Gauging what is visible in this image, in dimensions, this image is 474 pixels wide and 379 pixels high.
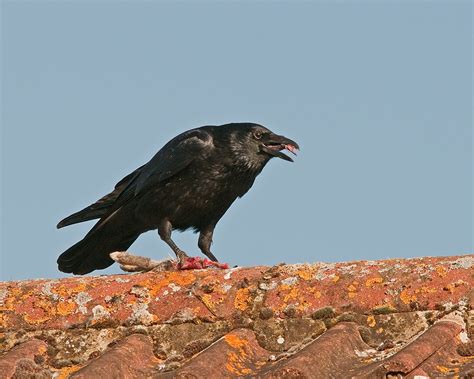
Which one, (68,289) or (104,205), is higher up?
(104,205)

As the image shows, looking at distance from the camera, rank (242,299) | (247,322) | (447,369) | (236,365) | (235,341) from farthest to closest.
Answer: (242,299)
(247,322)
(235,341)
(236,365)
(447,369)

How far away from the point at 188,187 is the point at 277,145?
0.70m

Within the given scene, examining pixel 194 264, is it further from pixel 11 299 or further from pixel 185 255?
pixel 185 255

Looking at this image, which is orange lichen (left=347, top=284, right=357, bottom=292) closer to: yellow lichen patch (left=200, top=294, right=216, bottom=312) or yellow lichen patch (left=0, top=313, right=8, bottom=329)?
yellow lichen patch (left=200, top=294, right=216, bottom=312)

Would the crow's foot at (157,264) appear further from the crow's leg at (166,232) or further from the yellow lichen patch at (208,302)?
the crow's leg at (166,232)

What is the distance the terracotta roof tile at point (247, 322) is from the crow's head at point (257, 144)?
7.79ft

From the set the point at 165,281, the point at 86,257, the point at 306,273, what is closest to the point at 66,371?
the point at 165,281

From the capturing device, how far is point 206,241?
7488 millimetres

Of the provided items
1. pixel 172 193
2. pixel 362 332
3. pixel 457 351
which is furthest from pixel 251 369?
pixel 172 193


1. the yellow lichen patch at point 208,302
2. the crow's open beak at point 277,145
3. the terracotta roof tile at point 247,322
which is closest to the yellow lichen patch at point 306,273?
the terracotta roof tile at point 247,322

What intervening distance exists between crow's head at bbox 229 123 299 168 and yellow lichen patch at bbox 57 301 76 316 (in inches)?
107

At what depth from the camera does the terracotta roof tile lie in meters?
3.82

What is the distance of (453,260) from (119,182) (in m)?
3.84

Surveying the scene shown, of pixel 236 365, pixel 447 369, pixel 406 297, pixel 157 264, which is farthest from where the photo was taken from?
pixel 157 264
